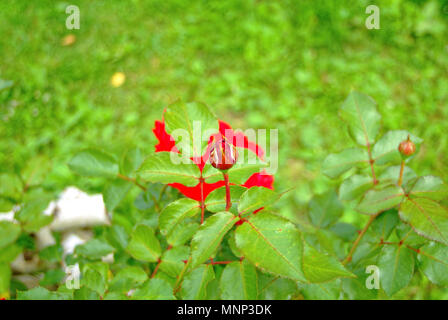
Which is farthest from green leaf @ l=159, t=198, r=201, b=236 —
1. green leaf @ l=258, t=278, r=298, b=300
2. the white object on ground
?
the white object on ground

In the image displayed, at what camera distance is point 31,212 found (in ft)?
3.06

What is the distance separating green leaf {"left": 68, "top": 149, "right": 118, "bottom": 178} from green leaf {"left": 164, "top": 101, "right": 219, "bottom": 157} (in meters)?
0.30

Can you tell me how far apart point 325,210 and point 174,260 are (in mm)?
415

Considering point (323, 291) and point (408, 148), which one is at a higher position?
point (408, 148)

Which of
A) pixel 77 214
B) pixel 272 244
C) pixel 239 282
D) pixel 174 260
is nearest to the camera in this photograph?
pixel 272 244

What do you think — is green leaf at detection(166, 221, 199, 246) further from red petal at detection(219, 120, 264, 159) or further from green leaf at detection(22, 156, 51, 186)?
green leaf at detection(22, 156, 51, 186)

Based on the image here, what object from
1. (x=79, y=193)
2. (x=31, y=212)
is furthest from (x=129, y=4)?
(x=31, y=212)

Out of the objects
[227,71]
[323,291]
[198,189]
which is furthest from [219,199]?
[227,71]

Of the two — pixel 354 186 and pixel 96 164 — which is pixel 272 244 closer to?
pixel 354 186

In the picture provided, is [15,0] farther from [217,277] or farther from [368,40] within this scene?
[217,277]

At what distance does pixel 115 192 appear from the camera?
33.6 inches

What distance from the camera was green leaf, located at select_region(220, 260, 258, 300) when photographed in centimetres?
61

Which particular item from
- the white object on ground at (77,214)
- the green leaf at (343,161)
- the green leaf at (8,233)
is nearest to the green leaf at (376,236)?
the green leaf at (343,161)
